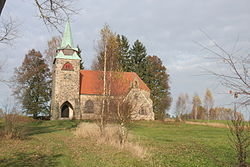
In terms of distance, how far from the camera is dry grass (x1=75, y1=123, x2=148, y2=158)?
11.0 meters

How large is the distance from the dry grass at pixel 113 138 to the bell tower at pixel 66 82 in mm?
18829

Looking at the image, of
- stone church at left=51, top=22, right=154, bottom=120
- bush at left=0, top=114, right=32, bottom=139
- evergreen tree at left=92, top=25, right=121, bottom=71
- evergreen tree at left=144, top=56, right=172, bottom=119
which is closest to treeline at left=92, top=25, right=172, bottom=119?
evergreen tree at left=144, top=56, right=172, bottom=119

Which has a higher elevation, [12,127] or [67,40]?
[67,40]

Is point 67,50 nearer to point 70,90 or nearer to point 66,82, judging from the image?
point 66,82

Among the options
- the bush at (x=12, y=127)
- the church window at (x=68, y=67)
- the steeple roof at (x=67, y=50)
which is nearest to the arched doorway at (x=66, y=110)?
the church window at (x=68, y=67)

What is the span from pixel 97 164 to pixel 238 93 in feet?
22.5

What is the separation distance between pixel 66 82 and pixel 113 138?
24.4 m

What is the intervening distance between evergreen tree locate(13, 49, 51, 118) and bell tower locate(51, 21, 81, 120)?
11.7 feet

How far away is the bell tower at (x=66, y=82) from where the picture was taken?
36.1 metres

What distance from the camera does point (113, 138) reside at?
46.9 ft

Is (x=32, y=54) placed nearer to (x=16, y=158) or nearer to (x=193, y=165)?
(x=16, y=158)

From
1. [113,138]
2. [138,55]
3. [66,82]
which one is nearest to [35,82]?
[66,82]

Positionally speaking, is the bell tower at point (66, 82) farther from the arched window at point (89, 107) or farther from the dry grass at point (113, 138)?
the dry grass at point (113, 138)

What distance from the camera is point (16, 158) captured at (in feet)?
30.2
